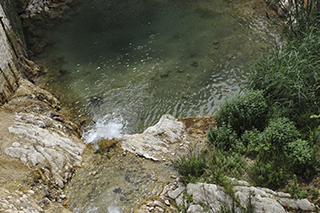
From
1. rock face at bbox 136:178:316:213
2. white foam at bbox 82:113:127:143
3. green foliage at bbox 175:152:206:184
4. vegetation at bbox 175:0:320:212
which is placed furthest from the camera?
white foam at bbox 82:113:127:143

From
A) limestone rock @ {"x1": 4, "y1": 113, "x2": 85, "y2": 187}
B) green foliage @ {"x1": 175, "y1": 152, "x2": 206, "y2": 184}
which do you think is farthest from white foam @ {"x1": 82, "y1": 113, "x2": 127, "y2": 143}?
green foliage @ {"x1": 175, "y1": 152, "x2": 206, "y2": 184}

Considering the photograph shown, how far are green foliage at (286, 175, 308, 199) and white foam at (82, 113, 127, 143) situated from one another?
6053 millimetres

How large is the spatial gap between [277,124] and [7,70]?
949cm

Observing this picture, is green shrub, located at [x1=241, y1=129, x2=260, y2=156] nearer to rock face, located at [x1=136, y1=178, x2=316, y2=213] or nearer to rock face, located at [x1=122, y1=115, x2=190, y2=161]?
rock face, located at [x1=136, y1=178, x2=316, y2=213]

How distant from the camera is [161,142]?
284 inches

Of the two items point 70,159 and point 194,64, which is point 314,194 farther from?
point 194,64

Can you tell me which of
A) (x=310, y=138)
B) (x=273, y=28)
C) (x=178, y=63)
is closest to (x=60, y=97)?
(x=178, y=63)

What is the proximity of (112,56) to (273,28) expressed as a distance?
9592 millimetres

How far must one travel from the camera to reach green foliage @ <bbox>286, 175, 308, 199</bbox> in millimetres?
4266

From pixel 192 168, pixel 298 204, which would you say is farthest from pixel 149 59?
pixel 298 204

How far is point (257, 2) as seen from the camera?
15086 mm

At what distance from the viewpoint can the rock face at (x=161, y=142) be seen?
22.3ft

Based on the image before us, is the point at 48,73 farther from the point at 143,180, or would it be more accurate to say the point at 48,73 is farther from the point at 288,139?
the point at 288,139

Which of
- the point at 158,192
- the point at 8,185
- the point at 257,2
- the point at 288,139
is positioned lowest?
the point at 158,192
